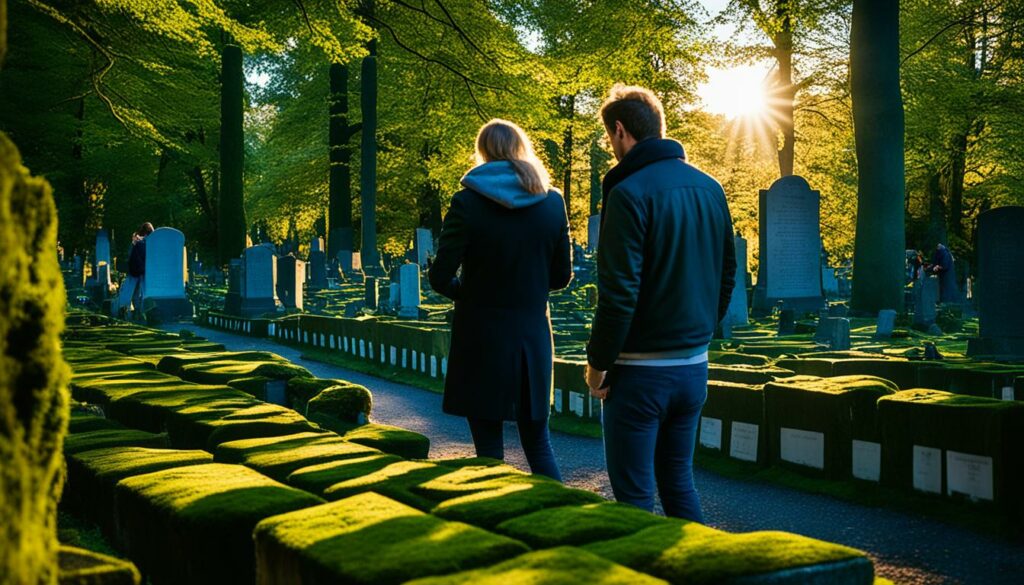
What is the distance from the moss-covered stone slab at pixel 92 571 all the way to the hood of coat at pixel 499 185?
264 centimetres

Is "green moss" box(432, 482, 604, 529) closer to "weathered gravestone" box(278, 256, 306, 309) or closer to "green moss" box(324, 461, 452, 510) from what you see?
"green moss" box(324, 461, 452, 510)

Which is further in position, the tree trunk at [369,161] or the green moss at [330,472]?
the tree trunk at [369,161]

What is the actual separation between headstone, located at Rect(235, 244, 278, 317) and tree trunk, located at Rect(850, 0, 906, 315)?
12.3m

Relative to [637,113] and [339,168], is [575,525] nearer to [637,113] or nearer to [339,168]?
[637,113]

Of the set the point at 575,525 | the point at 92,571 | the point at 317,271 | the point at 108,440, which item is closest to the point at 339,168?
the point at 317,271

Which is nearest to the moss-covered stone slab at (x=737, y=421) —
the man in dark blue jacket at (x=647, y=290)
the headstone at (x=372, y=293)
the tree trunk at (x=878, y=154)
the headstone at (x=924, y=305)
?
the man in dark blue jacket at (x=647, y=290)

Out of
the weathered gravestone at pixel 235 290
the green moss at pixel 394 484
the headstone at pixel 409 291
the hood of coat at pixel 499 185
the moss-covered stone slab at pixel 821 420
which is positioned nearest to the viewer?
the green moss at pixel 394 484

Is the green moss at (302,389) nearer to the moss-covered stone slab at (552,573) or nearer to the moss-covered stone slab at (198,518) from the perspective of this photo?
the moss-covered stone slab at (198,518)

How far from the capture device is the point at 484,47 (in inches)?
535

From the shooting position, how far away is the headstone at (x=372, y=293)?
75.4 feet

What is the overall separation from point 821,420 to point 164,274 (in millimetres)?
19453

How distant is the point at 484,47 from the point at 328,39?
206 cm

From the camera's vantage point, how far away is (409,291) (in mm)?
20359

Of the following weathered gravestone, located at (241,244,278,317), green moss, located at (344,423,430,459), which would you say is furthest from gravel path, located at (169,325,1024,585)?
weathered gravestone, located at (241,244,278,317)
